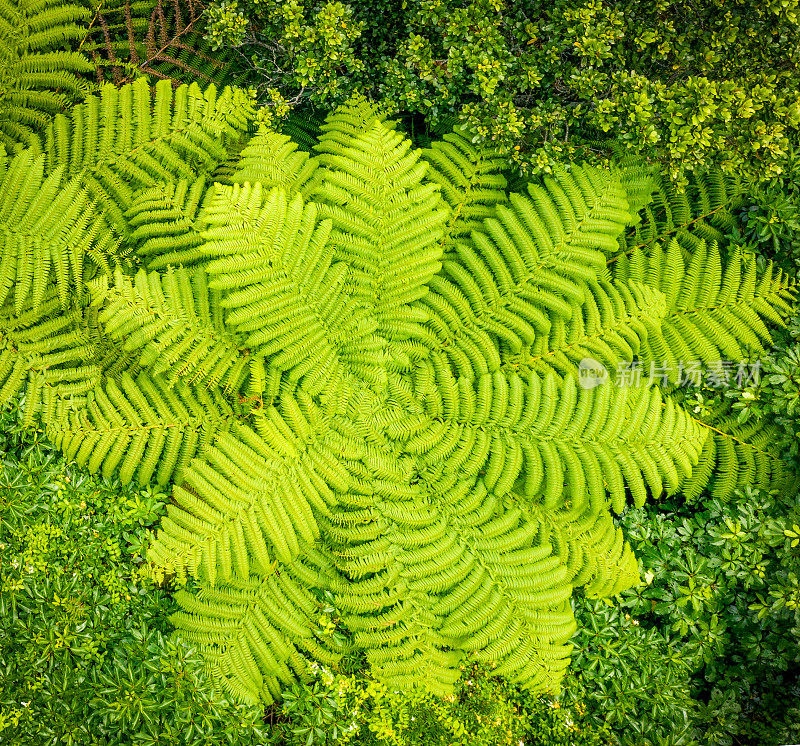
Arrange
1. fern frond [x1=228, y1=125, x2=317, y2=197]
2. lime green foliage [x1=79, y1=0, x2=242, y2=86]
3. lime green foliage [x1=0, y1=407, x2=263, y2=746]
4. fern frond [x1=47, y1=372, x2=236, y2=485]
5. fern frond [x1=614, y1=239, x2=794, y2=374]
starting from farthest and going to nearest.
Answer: lime green foliage [x1=79, y1=0, x2=242, y2=86] < fern frond [x1=614, y1=239, x2=794, y2=374] < fern frond [x1=228, y1=125, x2=317, y2=197] < fern frond [x1=47, y1=372, x2=236, y2=485] < lime green foliage [x1=0, y1=407, x2=263, y2=746]

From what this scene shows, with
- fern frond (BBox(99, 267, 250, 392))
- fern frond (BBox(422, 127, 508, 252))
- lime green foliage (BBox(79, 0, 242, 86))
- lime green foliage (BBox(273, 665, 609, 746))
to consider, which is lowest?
lime green foliage (BBox(273, 665, 609, 746))

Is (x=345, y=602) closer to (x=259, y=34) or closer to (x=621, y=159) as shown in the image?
(x=621, y=159)

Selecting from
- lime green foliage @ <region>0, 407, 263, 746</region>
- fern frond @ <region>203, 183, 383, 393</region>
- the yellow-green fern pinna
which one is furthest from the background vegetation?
fern frond @ <region>203, 183, 383, 393</region>

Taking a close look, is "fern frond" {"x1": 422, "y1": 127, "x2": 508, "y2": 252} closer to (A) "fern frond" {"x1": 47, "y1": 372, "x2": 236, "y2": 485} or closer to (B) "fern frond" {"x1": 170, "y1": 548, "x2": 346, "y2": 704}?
(A) "fern frond" {"x1": 47, "y1": 372, "x2": 236, "y2": 485}

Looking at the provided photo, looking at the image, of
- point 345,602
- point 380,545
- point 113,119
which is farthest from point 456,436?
point 113,119

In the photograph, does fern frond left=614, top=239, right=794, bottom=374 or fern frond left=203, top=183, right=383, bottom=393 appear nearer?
fern frond left=203, top=183, right=383, bottom=393

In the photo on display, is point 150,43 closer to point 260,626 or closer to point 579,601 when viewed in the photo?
point 260,626
